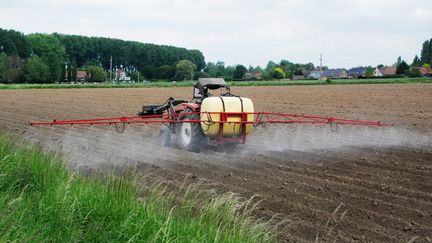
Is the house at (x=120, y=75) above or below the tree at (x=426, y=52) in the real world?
below

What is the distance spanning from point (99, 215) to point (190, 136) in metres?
5.13

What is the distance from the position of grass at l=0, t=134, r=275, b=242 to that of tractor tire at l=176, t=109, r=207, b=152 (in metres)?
3.75

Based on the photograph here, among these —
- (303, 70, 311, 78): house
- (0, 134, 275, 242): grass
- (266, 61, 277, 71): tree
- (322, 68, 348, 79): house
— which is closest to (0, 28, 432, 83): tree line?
(303, 70, 311, 78): house

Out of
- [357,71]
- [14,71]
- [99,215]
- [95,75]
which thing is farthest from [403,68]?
[99,215]

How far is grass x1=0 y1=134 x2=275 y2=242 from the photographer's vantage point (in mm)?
4129

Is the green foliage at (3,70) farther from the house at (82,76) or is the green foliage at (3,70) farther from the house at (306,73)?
the house at (306,73)

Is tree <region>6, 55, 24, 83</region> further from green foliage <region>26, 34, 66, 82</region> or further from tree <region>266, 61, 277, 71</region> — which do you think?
tree <region>266, 61, 277, 71</region>

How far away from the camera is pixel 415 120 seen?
47.2 feet

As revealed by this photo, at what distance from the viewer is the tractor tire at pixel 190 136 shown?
9.58m

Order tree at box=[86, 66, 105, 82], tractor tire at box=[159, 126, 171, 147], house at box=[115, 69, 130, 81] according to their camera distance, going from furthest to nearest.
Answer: house at box=[115, 69, 130, 81] → tree at box=[86, 66, 105, 82] → tractor tire at box=[159, 126, 171, 147]

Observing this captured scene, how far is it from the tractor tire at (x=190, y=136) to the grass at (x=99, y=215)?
12.3ft

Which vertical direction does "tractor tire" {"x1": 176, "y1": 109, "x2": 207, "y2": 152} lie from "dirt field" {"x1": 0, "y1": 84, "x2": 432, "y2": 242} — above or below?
above

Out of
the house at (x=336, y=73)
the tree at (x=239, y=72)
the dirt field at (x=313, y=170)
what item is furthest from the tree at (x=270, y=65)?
the dirt field at (x=313, y=170)

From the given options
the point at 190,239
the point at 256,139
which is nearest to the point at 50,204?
the point at 190,239
